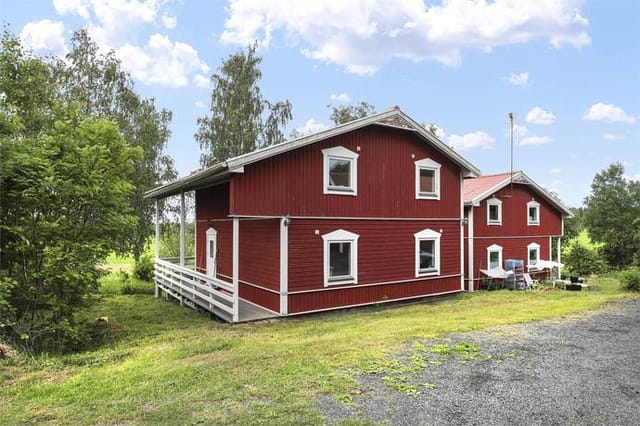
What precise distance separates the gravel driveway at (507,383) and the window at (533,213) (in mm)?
12400

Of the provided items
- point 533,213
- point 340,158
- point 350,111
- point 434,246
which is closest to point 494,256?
point 533,213

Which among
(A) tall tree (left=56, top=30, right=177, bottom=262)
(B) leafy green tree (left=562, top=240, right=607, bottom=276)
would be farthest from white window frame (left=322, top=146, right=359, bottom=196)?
(B) leafy green tree (left=562, top=240, right=607, bottom=276)

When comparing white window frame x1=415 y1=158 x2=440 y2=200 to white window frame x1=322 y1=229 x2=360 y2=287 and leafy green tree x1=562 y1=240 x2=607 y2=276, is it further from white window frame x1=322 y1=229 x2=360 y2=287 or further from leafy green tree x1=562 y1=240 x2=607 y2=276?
leafy green tree x1=562 y1=240 x2=607 y2=276

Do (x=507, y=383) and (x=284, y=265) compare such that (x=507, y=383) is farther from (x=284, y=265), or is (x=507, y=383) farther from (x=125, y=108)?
(x=125, y=108)

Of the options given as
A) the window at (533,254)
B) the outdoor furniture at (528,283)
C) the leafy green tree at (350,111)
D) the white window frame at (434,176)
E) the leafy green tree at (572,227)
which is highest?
the leafy green tree at (350,111)

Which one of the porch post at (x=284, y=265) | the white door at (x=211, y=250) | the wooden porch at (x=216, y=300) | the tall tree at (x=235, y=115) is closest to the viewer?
the wooden porch at (x=216, y=300)

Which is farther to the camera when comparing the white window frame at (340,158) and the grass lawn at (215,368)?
the white window frame at (340,158)

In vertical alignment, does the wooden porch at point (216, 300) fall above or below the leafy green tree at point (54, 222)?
below

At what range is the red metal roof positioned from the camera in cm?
1700

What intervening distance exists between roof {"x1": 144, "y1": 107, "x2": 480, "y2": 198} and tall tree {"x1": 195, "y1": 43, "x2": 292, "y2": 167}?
8852 mm

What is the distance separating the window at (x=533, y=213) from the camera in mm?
19502

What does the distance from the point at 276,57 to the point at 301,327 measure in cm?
1879

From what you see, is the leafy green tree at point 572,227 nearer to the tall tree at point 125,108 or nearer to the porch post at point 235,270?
the tall tree at point 125,108

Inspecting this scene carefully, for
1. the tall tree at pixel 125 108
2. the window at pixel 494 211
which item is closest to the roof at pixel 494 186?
the window at pixel 494 211
